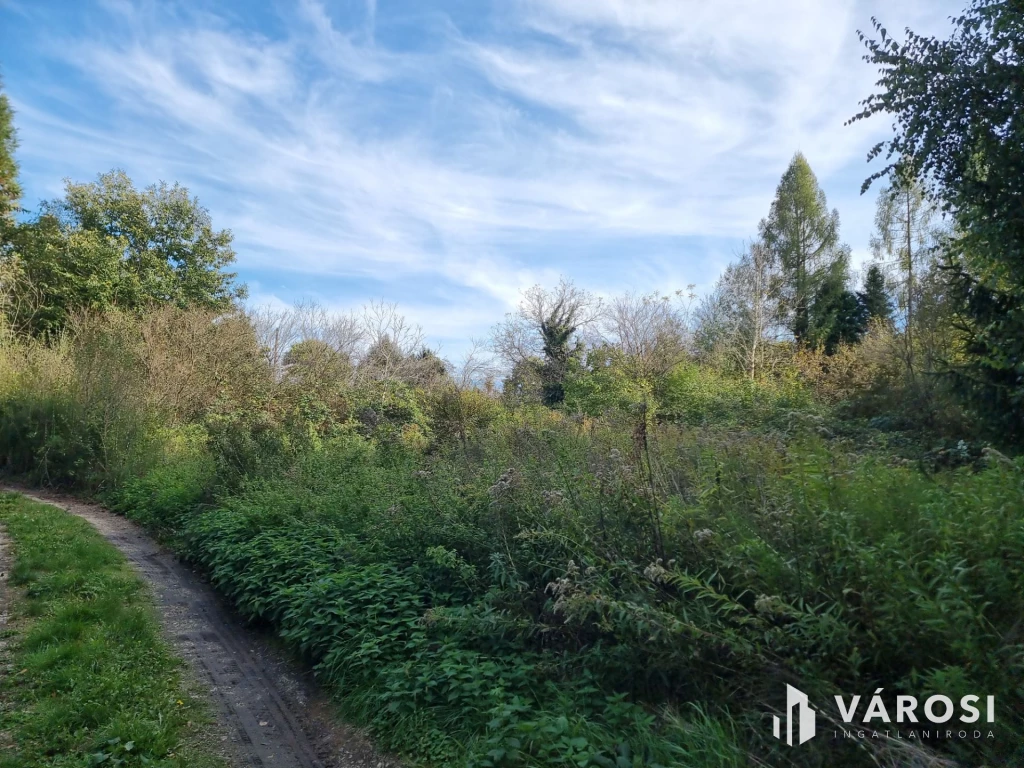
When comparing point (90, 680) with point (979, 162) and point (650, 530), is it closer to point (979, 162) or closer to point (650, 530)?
point (650, 530)

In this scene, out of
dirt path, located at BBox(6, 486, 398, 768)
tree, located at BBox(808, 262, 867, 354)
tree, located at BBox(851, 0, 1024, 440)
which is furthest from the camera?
tree, located at BBox(808, 262, 867, 354)

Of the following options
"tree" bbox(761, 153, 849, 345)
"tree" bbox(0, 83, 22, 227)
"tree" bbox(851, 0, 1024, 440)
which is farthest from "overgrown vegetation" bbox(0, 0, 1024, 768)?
"tree" bbox(761, 153, 849, 345)

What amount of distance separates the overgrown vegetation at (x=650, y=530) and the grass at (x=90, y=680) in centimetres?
92

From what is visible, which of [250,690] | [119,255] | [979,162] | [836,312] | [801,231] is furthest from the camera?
[801,231]

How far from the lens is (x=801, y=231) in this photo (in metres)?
34.5

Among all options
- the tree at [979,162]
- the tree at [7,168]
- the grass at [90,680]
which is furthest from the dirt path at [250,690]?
the tree at [7,168]

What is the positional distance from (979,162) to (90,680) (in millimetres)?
9955

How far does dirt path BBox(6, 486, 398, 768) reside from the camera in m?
3.94

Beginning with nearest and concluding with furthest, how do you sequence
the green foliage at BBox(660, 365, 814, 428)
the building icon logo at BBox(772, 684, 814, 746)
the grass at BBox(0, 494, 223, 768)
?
1. the building icon logo at BBox(772, 684, 814, 746)
2. the grass at BBox(0, 494, 223, 768)
3. the green foliage at BBox(660, 365, 814, 428)

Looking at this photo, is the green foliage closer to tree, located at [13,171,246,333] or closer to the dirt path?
the dirt path

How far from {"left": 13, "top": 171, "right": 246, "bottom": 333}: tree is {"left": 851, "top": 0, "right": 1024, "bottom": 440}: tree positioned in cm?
2026

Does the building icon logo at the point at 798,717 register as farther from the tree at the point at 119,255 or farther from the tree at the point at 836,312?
the tree at the point at 836,312

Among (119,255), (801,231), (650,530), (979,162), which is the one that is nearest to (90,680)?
(650,530)

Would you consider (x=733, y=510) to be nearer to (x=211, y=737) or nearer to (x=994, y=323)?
(x=211, y=737)
